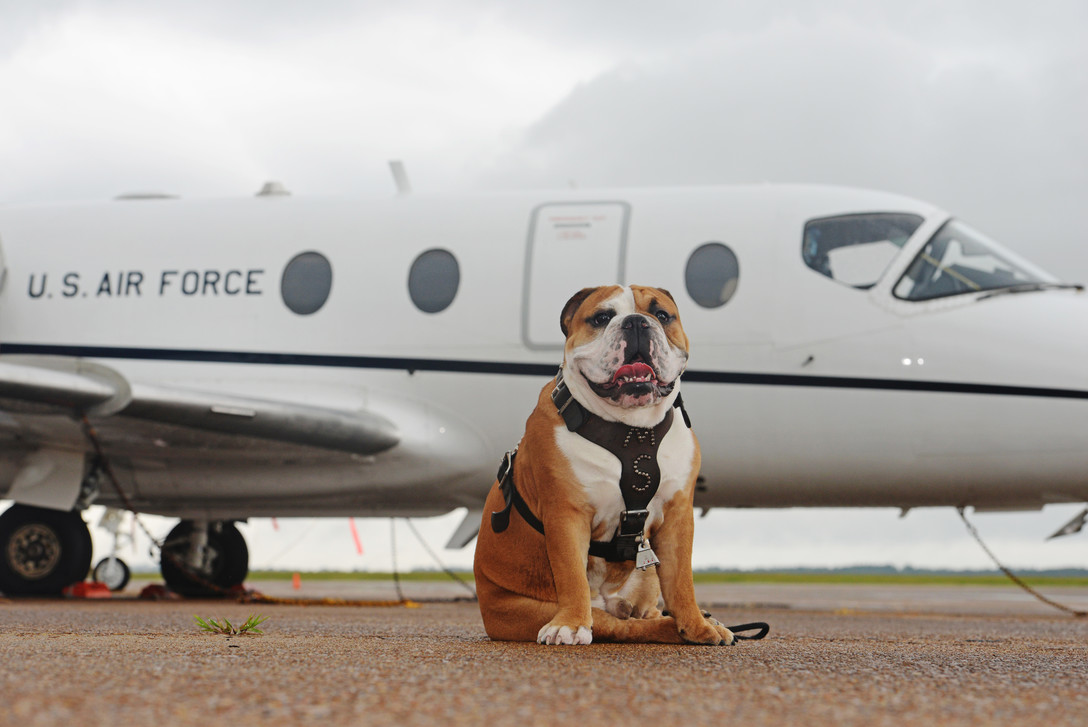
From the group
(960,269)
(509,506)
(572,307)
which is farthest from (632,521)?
(960,269)

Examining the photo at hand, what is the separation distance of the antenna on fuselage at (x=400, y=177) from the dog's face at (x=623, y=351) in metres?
6.37

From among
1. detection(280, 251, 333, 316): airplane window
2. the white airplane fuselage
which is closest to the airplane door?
the white airplane fuselage

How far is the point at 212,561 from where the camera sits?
33.8ft

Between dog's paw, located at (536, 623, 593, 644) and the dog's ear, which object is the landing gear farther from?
dog's paw, located at (536, 623, 593, 644)

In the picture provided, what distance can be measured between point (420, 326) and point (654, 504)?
5.40 metres

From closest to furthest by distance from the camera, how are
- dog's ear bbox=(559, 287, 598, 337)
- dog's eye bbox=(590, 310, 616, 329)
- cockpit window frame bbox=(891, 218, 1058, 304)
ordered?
dog's eye bbox=(590, 310, 616, 329)
dog's ear bbox=(559, 287, 598, 337)
cockpit window frame bbox=(891, 218, 1058, 304)

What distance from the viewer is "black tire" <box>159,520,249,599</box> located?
10.1 metres

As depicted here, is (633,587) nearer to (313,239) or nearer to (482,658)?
(482,658)

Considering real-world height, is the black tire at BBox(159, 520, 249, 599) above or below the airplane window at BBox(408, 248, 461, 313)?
below

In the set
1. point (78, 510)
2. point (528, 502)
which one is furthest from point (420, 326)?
point (528, 502)

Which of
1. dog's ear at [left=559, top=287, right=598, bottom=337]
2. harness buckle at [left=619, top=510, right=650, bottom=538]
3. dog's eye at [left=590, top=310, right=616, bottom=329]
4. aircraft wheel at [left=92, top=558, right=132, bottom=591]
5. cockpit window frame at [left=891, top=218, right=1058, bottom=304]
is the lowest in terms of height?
aircraft wheel at [left=92, top=558, right=132, bottom=591]

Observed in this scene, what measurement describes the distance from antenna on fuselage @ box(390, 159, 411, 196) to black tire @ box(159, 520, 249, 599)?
3666 millimetres

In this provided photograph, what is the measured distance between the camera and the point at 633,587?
3.42 metres

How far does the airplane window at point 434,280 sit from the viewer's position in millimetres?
8336
